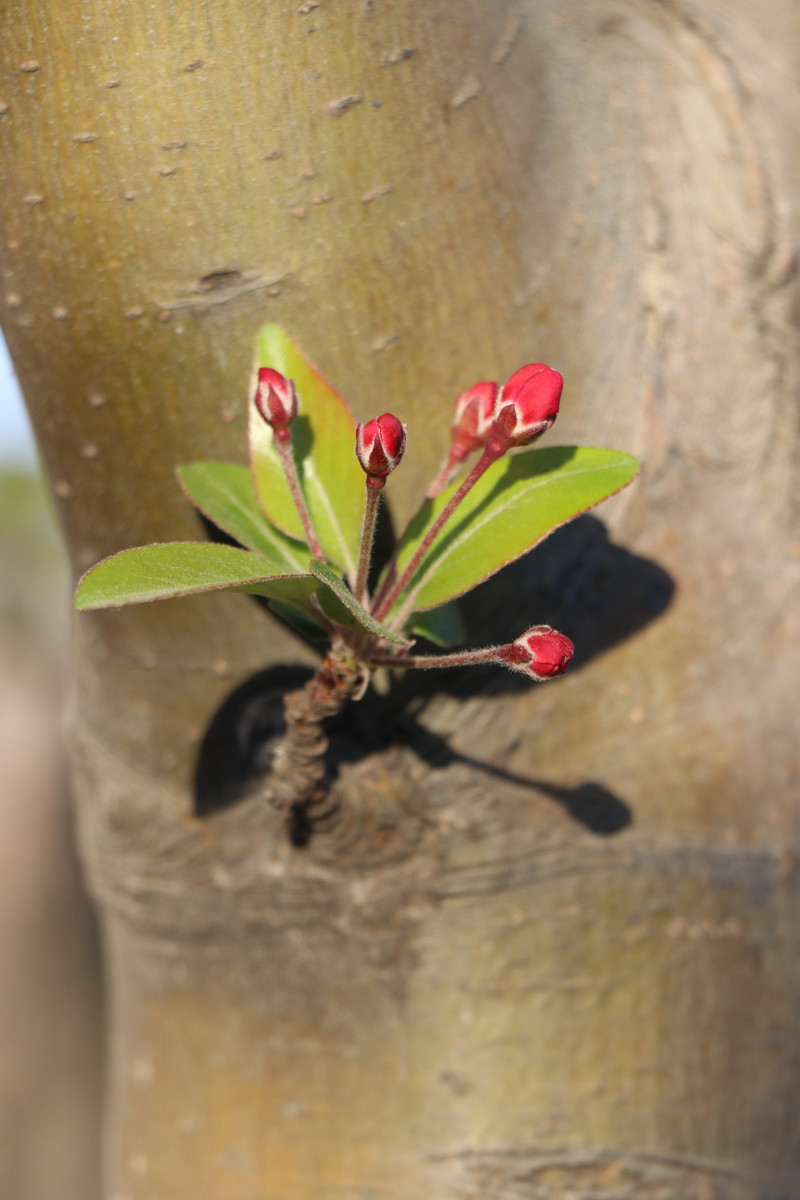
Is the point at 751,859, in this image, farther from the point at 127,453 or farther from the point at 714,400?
the point at 127,453

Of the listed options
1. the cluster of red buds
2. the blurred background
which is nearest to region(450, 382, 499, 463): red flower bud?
the cluster of red buds

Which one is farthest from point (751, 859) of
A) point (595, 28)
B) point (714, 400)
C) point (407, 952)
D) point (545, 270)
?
point (595, 28)

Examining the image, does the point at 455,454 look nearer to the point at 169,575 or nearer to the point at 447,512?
the point at 447,512

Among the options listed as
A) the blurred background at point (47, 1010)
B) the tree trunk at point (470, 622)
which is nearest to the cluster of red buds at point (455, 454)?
the tree trunk at point (470, 622)

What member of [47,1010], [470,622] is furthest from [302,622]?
[47,1010]

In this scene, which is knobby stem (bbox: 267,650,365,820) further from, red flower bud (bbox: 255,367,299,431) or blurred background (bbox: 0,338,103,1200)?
blurred background (bbox: 0,338,103,1200)

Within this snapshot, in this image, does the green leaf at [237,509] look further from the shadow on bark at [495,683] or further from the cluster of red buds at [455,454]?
the shadow on bark at [495,683]
